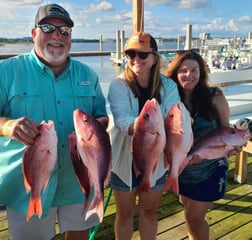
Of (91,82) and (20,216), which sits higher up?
(91,82)

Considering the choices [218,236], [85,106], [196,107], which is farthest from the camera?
[218,236]

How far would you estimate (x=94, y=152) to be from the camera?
1.64 metres

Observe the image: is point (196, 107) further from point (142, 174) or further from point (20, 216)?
point (20, 216)

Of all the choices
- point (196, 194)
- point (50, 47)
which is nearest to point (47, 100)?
point (50, 47)

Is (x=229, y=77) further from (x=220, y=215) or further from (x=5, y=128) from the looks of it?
(x=5, y=128)

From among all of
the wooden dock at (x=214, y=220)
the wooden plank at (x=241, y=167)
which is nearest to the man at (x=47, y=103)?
the wooden dock at (x=214, y=220)

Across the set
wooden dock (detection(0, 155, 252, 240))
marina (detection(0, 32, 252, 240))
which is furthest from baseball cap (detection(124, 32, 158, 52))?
wooden dock (detection(0, 155, 252, 240))

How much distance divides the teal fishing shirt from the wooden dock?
1.24 metres

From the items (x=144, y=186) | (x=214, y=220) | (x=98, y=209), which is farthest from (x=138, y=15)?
(x=214, y=220)

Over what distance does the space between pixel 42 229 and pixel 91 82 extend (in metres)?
1.03

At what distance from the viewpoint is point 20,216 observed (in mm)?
1959

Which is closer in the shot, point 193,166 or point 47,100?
point 47,100

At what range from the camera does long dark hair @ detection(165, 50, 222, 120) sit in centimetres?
239

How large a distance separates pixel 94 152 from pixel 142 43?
0.87 m
